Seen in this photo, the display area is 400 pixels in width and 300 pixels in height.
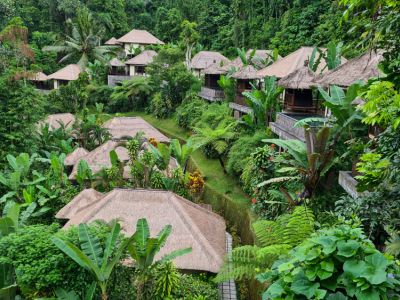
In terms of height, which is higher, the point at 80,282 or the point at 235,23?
the point at 235,23

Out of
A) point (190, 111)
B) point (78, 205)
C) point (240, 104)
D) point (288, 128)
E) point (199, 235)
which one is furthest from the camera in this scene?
point (190, 111)

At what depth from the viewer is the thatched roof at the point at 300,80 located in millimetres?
15750

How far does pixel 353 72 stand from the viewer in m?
12.8

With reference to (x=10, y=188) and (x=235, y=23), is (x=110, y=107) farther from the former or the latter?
(x=10, y=188)

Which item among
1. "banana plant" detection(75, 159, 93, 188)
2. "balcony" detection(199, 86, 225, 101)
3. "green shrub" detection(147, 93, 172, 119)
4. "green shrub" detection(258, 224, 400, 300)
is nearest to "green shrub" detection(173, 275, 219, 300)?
"green shrub" detection(258, 224, 400, 300)

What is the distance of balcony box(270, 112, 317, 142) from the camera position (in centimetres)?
1416

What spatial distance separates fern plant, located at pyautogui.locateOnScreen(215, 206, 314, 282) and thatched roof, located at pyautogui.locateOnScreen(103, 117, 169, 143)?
16035mm

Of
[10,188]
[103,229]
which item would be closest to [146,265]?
[103,229]

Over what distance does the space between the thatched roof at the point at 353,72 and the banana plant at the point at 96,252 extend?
8.81 meters

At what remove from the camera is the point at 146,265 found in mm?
8500

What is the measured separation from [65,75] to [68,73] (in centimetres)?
43

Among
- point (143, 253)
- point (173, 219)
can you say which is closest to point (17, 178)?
point (173, 219)

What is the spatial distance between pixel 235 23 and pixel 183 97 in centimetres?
1501

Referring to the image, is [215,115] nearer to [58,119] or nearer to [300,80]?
[300,80]
